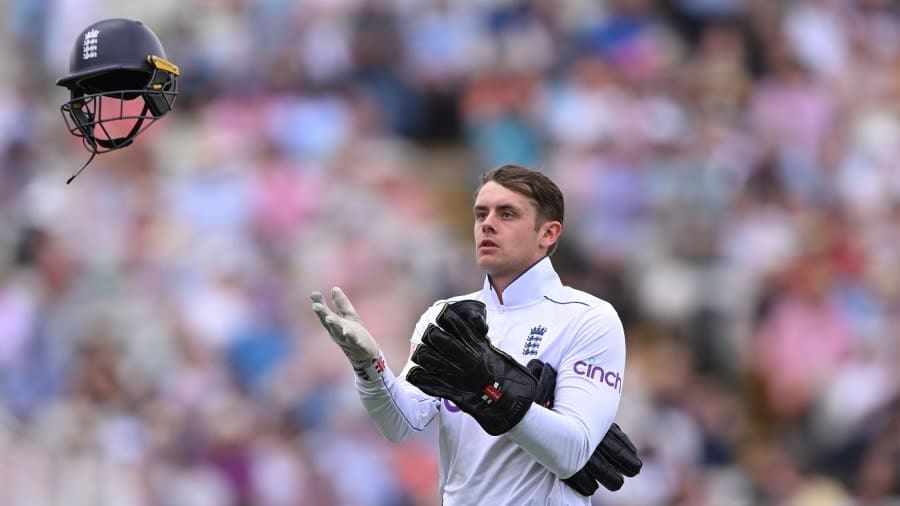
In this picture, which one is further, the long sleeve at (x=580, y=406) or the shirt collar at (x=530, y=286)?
the shirt collar at (x=530, y=286)

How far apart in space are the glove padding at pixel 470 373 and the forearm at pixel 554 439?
0.05 meters

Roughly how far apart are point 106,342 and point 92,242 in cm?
143

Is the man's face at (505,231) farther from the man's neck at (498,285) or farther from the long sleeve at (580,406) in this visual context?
the long sleeve at (580,406)

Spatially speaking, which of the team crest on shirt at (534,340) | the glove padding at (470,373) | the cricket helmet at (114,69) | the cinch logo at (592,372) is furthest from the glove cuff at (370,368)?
the cricket helmet at (114,69)

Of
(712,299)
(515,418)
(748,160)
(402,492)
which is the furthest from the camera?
(748,160)

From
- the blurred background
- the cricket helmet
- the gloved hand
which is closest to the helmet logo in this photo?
the cricket helmet

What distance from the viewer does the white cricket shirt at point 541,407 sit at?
18.1ft

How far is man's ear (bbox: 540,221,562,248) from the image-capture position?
5906 millimetres

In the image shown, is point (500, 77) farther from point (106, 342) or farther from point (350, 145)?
point (106, 342)

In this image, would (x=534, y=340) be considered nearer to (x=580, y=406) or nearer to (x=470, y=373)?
(x=580, y=406)

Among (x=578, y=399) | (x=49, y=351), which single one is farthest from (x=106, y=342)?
(x=578, y=399)

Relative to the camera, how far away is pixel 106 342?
11.7m

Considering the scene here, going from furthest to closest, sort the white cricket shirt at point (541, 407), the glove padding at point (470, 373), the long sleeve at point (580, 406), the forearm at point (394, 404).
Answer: the forearm at point (394, 404) → the white cricket shirt at point (541, 407) → the long sleeve at point (580, 406) → the glove padding at point (470, 373)

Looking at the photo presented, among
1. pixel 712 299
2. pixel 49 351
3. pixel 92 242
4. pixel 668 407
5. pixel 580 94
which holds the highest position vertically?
pixel 580 94
